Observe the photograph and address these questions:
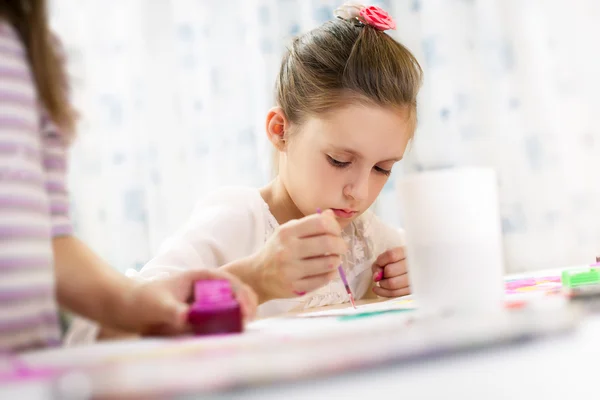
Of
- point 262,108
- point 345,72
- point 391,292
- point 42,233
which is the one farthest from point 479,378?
point 262,108

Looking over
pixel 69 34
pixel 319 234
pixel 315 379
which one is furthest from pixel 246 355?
pixel 69 34

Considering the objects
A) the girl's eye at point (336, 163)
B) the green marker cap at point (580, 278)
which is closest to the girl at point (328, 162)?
the girl's eye at point (336, 163)

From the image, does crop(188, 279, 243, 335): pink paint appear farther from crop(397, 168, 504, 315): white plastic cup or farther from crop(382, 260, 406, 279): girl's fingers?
crop(382, 260, 406, 279): girl's fingers

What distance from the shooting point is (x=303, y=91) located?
1.30 meters

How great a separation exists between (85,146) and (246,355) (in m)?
1.82

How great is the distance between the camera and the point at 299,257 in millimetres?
927

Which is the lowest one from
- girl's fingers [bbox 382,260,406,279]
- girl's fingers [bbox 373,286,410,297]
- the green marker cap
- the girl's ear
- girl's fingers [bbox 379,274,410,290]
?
girl's fingers [bbox 373,286,410,297]

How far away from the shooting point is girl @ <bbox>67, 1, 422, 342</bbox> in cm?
114

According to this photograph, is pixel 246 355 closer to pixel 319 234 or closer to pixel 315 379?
pixel 315 379

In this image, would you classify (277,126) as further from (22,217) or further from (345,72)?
(22,217)

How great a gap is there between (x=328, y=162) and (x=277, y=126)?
0.71ft

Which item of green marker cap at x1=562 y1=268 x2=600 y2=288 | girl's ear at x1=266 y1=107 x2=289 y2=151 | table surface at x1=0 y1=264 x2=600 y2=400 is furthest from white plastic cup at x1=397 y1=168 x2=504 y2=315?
girl's ear at x1=266 y1=107 x2=289 y2=151

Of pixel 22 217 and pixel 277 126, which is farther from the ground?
pixel 277 126

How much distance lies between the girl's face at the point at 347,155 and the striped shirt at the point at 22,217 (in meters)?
0.64
